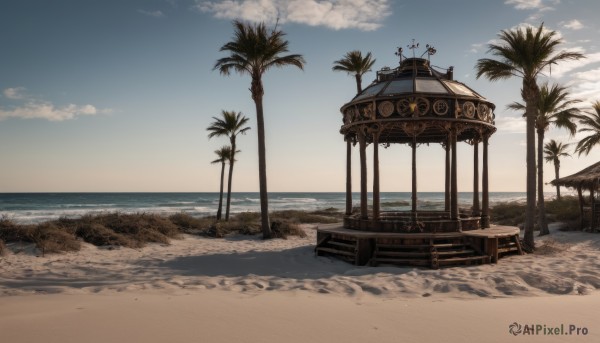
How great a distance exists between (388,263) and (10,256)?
37.9 feet

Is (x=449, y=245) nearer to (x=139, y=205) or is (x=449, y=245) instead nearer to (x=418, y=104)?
(x=418, y=104)

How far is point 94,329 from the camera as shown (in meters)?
5.57

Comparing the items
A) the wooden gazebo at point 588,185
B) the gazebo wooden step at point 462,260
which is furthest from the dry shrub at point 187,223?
the wooden gazebo at point 588,185

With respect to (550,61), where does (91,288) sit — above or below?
below

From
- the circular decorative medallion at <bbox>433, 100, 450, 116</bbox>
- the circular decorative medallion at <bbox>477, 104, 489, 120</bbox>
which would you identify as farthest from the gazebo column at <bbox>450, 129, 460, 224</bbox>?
the circular decorative medallion at <bbox>477, 104, 489, 120</bbox>

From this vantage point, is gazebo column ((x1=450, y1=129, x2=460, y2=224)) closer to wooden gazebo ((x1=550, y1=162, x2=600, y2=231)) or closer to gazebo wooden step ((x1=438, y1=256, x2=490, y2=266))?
gazebo wooden step ((x1=438, y1=256, x2=490, y2=266))

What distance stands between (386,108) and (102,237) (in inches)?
453

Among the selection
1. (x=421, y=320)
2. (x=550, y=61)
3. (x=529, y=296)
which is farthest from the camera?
(x=550, y=61)

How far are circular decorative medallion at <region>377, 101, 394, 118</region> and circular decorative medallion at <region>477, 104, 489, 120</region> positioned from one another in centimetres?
293

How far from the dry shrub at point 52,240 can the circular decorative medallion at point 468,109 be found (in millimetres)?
13696

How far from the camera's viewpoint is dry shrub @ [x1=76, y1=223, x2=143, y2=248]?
15809mm

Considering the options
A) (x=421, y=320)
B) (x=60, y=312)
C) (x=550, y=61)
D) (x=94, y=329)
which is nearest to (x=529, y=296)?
(x=421, y=320)

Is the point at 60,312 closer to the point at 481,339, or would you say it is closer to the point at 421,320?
the point at 421,320

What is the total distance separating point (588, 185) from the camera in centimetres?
2172
